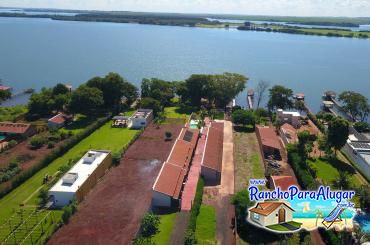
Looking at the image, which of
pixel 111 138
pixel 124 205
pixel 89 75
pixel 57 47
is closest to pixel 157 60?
pixel 89 75

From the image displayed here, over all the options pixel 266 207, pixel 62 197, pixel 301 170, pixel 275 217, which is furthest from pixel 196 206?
pixel 301 170

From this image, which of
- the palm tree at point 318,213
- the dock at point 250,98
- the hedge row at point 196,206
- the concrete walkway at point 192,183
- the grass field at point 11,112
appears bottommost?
the dock at point 250,98

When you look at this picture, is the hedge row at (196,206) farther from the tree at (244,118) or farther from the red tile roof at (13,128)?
the red tile roof at (13,128)

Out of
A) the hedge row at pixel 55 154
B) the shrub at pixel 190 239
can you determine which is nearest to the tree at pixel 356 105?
the hedge row at pixel 55 154

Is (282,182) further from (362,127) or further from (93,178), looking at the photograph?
(362,127)

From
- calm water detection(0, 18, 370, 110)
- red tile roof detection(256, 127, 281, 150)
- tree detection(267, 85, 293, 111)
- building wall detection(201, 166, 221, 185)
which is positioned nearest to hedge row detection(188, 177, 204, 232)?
building wall detection(201, 166, 221, 185)

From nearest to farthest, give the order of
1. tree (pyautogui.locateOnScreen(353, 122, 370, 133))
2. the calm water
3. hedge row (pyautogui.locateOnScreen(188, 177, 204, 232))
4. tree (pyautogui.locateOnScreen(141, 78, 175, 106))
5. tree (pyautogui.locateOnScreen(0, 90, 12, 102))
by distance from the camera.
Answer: hedge row (pyautogui.locateOnScreen(188, 177, 204, 232)) → tree (pyautogui.locateOnScreen(353, 122, 370, 133)) → tree (pyautogui.locateOnScreen(0, 90, 12, 102)) → tree (pyautogui.locateOnScreen(141, 78, 175, 106)) → the calm water

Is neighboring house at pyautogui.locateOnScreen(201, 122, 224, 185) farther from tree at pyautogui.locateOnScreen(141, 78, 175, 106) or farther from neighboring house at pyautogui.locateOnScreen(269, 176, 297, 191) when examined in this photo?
tree at pyautogui.locateOnScreen(141, 78, 175, 106)
